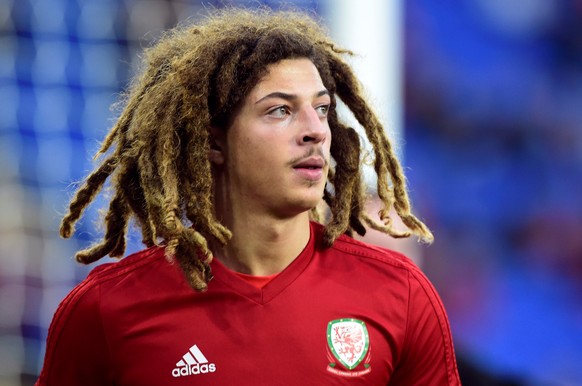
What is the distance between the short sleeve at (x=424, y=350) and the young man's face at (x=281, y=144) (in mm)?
446

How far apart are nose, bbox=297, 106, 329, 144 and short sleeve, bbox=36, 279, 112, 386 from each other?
0.75 meters

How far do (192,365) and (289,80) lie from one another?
2.86ft

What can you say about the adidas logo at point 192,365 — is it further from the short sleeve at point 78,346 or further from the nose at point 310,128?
the nose at point 310,128

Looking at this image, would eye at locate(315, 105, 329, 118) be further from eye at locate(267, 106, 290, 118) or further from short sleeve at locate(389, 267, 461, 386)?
short sleeve at locate(389, 267, 461, 386)

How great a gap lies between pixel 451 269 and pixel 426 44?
1.15 meters

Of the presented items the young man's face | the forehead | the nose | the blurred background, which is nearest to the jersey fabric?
the young man's face

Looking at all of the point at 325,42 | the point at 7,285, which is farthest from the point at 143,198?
Result: the point at 7,285

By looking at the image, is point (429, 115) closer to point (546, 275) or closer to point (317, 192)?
point (546, 275)

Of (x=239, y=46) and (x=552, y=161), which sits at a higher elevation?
(x=239, y=46)

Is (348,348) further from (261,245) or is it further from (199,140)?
(199,140)

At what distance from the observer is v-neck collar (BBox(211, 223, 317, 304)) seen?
295cm

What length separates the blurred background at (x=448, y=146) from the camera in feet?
16.6

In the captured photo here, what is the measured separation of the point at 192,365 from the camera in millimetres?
2840

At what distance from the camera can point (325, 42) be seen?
331cm
